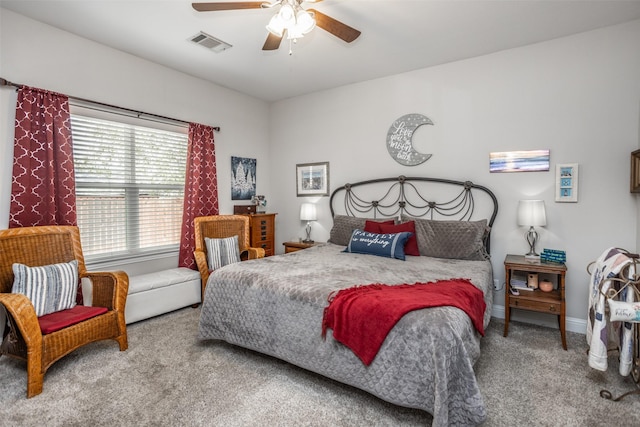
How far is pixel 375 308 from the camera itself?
1881 mm

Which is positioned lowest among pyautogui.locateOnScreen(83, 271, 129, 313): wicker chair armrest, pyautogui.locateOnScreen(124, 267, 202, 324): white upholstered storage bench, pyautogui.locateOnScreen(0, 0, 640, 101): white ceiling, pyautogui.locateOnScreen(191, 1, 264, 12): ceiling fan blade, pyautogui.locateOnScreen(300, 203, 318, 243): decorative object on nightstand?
pyautogui.locateOnScreen(124, 267, 202, 324): white upholstered storage bench

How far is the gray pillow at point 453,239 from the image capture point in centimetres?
322

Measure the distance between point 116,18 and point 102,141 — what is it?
1.19 metres

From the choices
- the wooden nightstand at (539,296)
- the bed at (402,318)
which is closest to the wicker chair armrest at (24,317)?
the bed at (402,318)

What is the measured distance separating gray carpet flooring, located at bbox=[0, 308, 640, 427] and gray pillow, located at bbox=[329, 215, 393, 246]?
178 centimetres

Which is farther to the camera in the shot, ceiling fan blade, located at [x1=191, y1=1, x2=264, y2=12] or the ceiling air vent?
the ceiling air vent

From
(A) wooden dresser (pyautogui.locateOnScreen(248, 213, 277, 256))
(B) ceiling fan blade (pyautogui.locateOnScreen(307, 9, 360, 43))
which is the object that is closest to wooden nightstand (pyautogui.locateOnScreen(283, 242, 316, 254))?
(A) wooden dresser (pyautogui.locateOnScreen(248, 213, 277, 256))

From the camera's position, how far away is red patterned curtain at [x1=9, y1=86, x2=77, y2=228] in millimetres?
2752

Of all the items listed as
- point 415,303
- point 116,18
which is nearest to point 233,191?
point 116,18

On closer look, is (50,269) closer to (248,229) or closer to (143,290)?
(143,290)

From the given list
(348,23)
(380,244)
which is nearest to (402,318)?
(380,244)

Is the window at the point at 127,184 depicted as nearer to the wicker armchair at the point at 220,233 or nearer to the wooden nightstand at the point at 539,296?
the wicker armchair at the point at 220,233

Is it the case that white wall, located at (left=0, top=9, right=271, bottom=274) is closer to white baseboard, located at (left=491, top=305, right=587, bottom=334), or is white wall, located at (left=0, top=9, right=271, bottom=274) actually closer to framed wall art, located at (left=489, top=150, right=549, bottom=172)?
framed wall art, located at (left=489, top=150, right=549, bottom=172)

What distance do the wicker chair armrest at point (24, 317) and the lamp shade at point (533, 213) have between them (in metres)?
3.91
